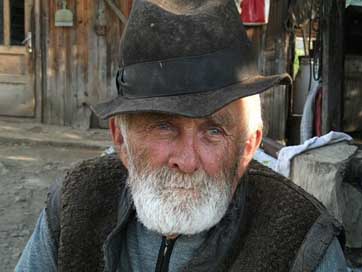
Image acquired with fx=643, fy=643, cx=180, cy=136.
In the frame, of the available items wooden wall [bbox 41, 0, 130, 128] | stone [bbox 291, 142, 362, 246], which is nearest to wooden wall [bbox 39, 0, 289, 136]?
wooden wall [bbox 41, 0, 130, 128]

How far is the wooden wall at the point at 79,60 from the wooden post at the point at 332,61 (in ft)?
14.4

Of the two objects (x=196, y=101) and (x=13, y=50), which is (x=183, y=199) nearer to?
(x=196, y=101)

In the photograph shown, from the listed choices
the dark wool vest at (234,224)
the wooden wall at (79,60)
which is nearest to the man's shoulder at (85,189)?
the dark wool vest at (234,224)

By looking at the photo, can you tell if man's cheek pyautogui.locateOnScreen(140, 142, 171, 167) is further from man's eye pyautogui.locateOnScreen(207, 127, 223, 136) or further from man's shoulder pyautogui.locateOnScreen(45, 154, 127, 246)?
man's shoulder pyautogui.locateOnScreen(45, 154, 127, 246)

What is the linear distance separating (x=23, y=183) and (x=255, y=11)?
10.9ft

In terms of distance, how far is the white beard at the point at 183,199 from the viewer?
1.74 metres

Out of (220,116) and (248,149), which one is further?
(248,149)

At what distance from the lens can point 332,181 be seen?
2.97 meters

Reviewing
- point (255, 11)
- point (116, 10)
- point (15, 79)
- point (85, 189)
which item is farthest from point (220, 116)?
point (15, 79)

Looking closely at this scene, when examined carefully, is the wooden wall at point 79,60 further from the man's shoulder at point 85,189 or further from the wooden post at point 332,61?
the man's shoulder at point 85,189

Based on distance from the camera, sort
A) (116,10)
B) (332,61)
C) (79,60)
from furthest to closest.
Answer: (79,60)
(116,10)
(332,61)

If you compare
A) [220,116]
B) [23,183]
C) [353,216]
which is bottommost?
[23,183]

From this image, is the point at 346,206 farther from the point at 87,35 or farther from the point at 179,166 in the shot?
the point at 87,35

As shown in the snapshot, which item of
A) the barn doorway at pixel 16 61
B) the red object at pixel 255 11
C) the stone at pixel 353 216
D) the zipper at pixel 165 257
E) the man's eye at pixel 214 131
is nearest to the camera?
the man's eye at pixel 214 131
